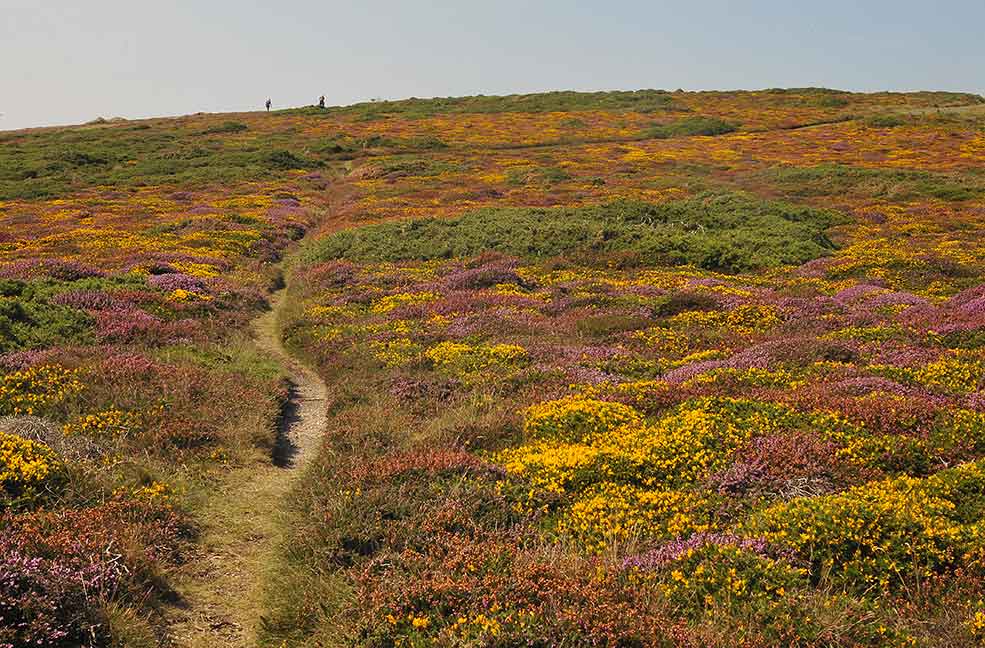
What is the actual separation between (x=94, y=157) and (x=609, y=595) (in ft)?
263

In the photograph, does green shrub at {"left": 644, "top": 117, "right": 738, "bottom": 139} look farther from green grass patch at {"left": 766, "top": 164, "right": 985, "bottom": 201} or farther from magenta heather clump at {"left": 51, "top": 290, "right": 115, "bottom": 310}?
magenta heather clump at {"left": 51, "top": 290, "right": 115, "bottom": 310}

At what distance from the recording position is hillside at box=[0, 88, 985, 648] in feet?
20.7

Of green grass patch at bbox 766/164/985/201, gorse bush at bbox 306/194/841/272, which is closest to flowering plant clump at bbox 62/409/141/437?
gorse bush at bbox 306/194/841/272

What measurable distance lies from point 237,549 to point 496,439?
4.41m

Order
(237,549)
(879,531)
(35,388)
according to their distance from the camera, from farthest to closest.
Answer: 1. (35,388)
2. (237,549)
3. (879,531)

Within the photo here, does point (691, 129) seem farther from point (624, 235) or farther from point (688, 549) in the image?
point (688, 549)

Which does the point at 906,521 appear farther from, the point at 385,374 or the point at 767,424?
the point at 385,374

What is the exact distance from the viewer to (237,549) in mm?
8344

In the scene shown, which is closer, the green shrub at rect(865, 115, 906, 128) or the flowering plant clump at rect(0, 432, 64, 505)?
the flowering plant clump at rect(0, 432, 64, 505)

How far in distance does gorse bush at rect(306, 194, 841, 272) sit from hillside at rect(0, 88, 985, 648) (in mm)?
250

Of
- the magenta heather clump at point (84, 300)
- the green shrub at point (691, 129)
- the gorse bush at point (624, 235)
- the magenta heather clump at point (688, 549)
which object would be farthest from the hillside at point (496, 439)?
the green shrub at point (691, 129)

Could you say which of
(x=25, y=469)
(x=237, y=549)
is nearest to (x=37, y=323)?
(x=25, y=469)

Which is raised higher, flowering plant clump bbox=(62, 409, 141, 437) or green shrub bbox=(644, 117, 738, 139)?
green shrub bbox=(644, 117, 738, 139)

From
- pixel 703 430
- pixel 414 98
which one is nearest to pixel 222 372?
pixel 703 430
